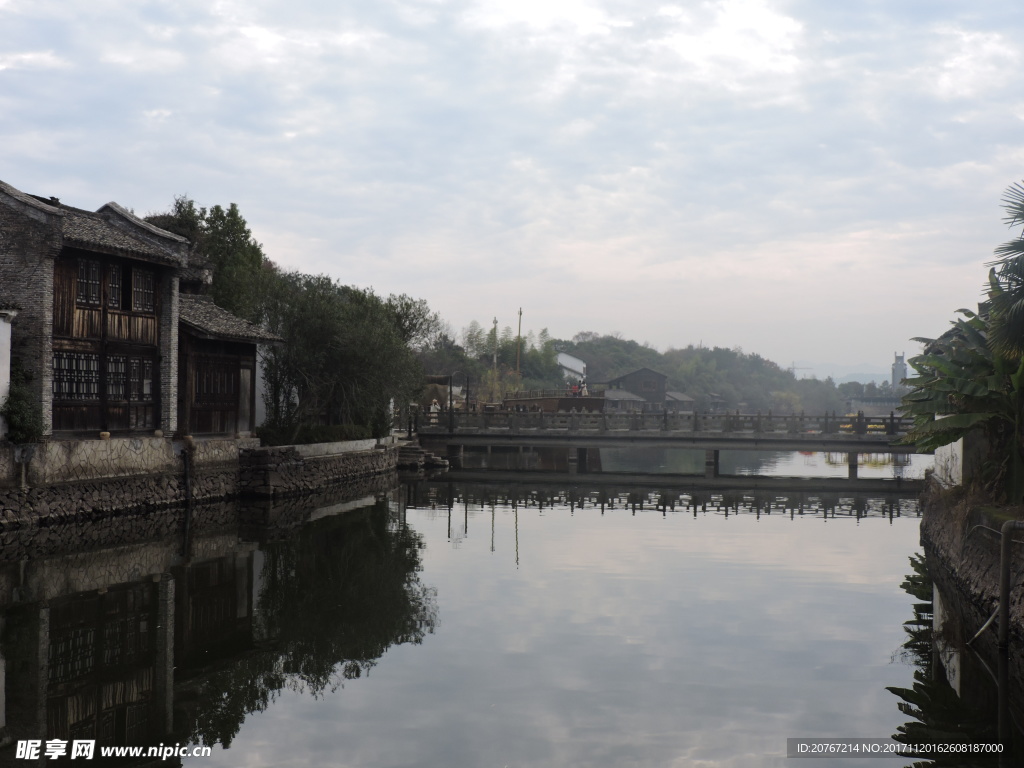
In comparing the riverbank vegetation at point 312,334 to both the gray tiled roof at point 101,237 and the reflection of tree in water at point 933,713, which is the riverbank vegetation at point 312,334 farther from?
the reflection of tree in water at point 933,713

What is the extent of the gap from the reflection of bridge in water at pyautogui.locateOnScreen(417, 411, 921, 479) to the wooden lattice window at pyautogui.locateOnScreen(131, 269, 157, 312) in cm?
2182

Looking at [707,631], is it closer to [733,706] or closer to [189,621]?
[733,706]

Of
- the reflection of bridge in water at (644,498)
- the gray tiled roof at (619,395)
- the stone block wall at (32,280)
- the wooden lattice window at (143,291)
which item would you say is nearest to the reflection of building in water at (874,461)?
the gray tiled roof at (619,395)

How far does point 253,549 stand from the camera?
73.2ft

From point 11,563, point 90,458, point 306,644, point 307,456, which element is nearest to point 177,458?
point 90,458

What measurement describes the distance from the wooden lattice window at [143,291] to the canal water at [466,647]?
7.36m

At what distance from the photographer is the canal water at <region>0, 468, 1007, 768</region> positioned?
1057 centimetres

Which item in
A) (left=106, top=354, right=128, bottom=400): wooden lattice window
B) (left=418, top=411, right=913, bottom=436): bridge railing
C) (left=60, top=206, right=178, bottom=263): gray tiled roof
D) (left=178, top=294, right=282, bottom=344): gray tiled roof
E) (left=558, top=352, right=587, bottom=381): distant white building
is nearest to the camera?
(left=60, top=206, right=178, bottom=263): gray tiled roof

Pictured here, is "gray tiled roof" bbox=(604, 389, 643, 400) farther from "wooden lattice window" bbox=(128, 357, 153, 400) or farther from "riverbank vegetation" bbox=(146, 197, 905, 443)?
"wooden lattice window" bbox=(128, 357, 153, 400)

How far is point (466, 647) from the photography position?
14016mm

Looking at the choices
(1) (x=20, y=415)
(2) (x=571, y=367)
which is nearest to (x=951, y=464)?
(1) (x=20, y=415)

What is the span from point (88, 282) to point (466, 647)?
17.7m

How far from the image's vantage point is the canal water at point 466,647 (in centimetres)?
1057

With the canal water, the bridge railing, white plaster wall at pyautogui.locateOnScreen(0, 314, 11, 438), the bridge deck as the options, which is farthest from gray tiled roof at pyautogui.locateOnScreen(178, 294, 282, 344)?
the bridge railing
